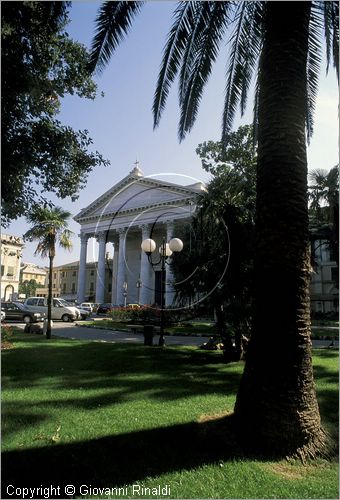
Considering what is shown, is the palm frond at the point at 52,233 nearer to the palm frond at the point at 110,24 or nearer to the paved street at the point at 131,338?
the paved street at the point at 131,338

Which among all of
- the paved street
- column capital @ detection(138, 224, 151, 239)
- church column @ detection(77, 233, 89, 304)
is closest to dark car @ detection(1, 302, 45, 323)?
the paved street

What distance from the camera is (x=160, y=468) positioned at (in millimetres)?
3736

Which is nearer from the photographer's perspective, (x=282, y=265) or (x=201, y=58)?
(x=282, y=265)

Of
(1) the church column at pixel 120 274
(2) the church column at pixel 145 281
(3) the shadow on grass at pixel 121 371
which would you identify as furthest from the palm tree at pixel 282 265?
(1) the church column at pixel 120 274

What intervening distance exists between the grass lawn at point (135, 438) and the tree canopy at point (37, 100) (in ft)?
11.8

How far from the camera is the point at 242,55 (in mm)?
6719

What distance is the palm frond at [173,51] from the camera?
239 inches

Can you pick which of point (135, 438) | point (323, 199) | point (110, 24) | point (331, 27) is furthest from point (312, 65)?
point (323, 199)

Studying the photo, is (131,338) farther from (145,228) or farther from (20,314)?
(145,228)

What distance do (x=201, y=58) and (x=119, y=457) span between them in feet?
19.7

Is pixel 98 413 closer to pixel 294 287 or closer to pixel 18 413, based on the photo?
pixel 18 413

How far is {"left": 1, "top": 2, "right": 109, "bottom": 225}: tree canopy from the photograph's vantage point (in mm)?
6059

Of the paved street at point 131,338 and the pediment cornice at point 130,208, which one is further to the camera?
the pediment cornice at point 130,208

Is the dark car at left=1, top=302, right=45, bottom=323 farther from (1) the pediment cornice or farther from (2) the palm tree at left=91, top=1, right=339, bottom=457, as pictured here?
(2) the palm tree at left=91, top=1, right=339, bottom=457
